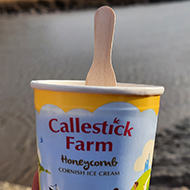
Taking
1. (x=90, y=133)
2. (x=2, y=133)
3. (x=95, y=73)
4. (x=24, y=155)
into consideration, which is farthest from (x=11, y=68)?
(x=90, y=133)

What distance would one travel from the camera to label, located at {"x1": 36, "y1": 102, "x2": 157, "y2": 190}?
0.40m

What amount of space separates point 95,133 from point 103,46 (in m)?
0.23

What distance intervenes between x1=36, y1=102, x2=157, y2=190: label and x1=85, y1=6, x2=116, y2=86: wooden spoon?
0.55ft

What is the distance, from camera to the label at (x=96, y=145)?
40 centimetres

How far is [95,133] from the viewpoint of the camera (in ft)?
1.33

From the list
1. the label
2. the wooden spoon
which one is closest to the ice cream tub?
the label

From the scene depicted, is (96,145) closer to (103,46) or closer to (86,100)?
(86,100)

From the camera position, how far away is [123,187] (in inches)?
16.9

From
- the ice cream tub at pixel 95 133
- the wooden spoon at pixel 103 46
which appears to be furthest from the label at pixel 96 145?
the wooden spoon at pixel 103 46

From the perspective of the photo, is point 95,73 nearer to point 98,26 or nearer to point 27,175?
point 98,26

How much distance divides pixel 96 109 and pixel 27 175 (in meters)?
0.91

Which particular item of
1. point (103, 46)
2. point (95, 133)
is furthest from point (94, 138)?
point (103, 46)

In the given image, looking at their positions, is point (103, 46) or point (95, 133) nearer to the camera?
point (95, 133)

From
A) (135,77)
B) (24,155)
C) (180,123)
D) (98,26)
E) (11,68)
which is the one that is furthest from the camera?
(11,68)
